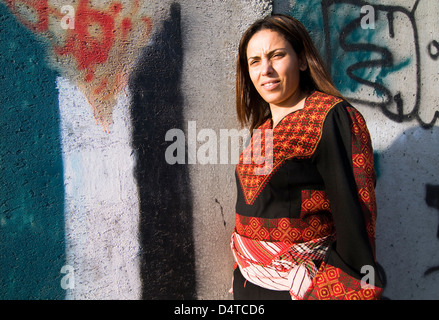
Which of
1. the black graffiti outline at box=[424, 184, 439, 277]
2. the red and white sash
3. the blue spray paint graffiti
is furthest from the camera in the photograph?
the black graffiti outline at box=[424, 184, 439, 277]

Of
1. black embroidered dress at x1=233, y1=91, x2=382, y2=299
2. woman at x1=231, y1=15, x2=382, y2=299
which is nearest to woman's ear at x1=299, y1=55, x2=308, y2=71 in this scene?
woman at x1=231, y1=15, x2=382, y2=299

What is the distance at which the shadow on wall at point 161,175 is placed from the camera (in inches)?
74.1

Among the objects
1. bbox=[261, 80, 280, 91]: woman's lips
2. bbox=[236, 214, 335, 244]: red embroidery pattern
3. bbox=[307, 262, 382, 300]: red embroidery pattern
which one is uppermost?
bbox=[261, 80, 280, 91]: woman's lips

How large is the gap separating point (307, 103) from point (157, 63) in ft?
3.01

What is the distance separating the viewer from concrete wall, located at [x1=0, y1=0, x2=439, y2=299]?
176 cm

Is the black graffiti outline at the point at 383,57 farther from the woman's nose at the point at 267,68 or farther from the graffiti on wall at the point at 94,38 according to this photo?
the graffiti on wall at the point at 94,38

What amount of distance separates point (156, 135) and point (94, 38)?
0.61 metres

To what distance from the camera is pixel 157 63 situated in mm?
1892

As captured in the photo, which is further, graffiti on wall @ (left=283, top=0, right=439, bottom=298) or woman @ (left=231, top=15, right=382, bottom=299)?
graffiti on wall @ (left=283, top=0, right=439, bottom=298)

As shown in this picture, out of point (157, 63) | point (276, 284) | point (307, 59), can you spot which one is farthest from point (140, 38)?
point (276, 284)

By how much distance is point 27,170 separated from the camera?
1755 millimetres

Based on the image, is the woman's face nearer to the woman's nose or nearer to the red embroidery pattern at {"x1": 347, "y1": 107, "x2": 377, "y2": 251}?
the woman's nose

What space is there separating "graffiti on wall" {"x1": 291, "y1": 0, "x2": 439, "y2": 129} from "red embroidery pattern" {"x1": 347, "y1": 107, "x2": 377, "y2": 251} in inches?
37.1
